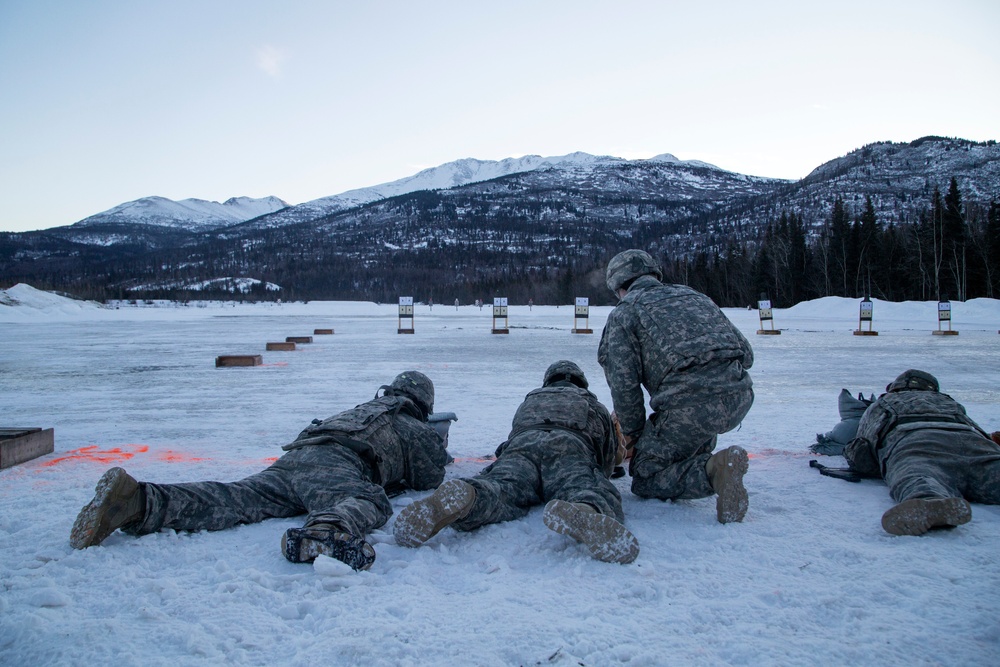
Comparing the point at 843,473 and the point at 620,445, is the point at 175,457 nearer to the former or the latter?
the point at 620,445

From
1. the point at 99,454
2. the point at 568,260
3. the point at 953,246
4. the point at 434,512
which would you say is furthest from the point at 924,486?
the point at 568,260

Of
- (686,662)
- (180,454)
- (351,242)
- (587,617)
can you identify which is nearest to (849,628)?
(686,662)

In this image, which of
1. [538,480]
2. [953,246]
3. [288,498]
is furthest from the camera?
[953,246]

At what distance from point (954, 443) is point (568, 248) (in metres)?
159

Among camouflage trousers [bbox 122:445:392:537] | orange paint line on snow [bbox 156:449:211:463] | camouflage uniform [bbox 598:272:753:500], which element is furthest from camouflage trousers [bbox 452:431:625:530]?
orange paint line on snow [bbox 156:449:211:463]

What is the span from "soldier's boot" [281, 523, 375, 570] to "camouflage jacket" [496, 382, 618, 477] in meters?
1.17

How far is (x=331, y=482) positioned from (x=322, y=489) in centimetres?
6

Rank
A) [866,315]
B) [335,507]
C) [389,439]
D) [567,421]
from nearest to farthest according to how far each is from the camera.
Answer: [335,507] < [567,421] < [389,439] < [866,315]

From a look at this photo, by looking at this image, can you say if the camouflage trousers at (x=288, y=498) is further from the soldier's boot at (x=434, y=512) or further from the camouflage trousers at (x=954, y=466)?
the camouflage trousers at (x=954, y=466)

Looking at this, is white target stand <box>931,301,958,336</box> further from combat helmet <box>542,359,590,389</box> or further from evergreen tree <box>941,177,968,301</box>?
evergreen tree <box>941,177,968,301</box>

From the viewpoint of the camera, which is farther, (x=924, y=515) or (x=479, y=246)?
(x=479, y=246)

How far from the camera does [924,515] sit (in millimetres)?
2818

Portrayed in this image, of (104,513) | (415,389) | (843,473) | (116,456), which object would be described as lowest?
(843,473)

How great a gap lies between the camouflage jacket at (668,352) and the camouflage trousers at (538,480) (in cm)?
47
